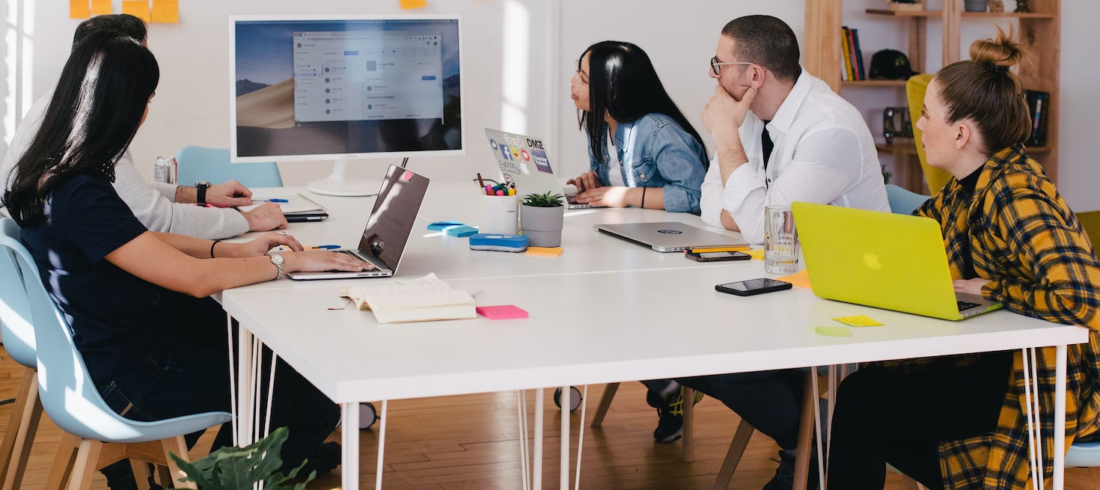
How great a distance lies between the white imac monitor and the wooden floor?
0.78 metres

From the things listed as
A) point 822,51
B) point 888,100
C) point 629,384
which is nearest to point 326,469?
point 629,384

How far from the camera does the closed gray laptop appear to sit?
6.98 feet

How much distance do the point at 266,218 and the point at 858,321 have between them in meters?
1.43

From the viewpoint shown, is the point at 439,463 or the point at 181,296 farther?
the point at 439,463

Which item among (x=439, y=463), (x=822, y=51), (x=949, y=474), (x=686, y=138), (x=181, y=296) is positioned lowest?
(x=439, y=463)

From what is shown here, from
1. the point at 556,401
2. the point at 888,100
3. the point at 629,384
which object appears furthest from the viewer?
the point at 888,100

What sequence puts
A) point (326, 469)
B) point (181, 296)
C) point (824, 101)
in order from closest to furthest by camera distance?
point (181, 296) < point (824, 101) < point (326, 469)

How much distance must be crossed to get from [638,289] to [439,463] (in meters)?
1.18

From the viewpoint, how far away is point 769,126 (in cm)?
246

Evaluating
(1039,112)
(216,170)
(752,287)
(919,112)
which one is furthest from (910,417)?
(1039,112)

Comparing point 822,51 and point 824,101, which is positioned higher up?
point 822,51

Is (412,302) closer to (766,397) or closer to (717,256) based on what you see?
(717,256)

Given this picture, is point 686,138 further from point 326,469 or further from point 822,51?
point 822,51

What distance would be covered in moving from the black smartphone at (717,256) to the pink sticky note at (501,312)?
0.58m
